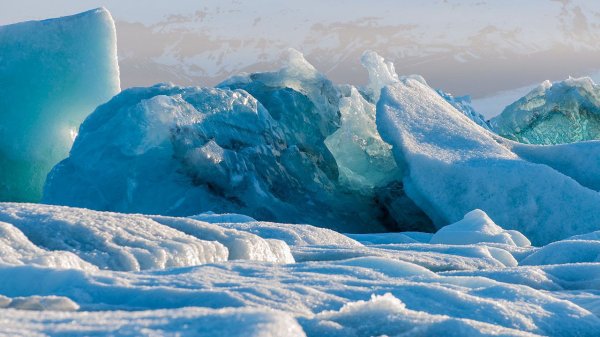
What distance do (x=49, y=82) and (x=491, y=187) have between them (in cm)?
613

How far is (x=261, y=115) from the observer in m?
9.49

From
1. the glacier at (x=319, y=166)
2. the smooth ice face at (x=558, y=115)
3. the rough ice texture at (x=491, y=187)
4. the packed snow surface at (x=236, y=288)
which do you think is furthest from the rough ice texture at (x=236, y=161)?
the packed snow surface at (x=236, y=288)

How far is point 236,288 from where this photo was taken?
2.25 meters

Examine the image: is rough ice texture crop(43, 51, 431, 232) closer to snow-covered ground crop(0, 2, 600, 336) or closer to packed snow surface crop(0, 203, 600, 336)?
snow-covered ground crop(0, 2, 600, 336)

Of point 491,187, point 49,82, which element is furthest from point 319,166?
point 49,82

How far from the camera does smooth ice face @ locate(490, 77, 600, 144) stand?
1200 centimetres

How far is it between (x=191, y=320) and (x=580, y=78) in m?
11.5

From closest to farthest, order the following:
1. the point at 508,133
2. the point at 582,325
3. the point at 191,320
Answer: the point at 191,320
the point at 582,325
the point at 508,133

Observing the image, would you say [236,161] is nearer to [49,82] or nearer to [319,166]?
[319,166]

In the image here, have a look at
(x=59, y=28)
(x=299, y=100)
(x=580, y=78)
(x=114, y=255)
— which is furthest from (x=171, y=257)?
(x=580, y=78)

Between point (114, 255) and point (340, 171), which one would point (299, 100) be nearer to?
point (340, 171)

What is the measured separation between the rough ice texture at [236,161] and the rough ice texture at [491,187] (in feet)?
3.52

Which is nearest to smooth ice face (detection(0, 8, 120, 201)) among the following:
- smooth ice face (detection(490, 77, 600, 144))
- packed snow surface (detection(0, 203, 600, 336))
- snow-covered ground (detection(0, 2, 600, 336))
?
snow-covered ground (detection(0, 2, 600, 336))

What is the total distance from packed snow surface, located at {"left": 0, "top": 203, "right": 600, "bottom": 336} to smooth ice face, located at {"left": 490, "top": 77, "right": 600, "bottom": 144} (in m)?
7.89
